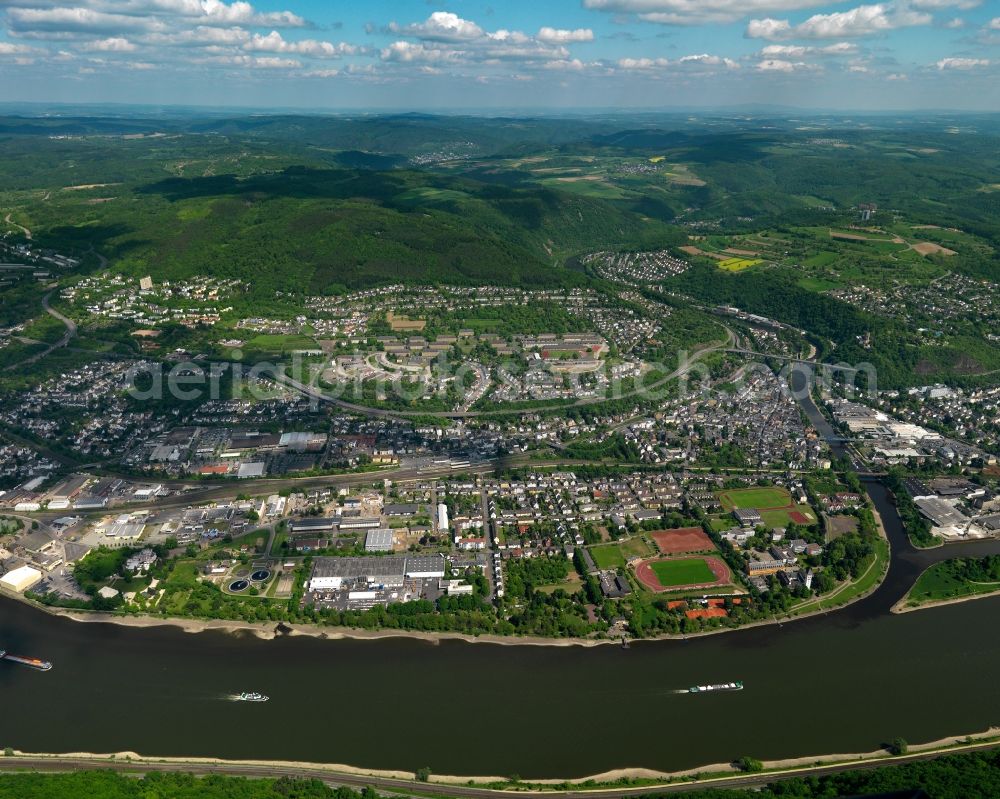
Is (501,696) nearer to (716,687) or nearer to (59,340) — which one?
(716,687)

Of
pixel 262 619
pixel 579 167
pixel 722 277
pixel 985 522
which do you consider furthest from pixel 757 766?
pixel 579 167

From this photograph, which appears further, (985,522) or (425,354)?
(425,354)

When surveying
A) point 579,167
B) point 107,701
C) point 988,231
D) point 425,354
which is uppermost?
point 579,167

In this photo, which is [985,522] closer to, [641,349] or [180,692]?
[641,349]

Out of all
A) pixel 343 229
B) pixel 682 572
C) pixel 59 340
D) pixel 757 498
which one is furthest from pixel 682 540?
pixel 343 229

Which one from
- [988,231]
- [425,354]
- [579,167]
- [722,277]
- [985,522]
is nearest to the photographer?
[985,522]

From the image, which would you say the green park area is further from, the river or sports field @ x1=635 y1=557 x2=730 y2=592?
sports field @ x1=635 y1=557 x2=730 y2=592

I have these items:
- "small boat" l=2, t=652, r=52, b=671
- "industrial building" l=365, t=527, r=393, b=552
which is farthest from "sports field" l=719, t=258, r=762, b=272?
"small boat" l=2, t=652, r=52, b=671
